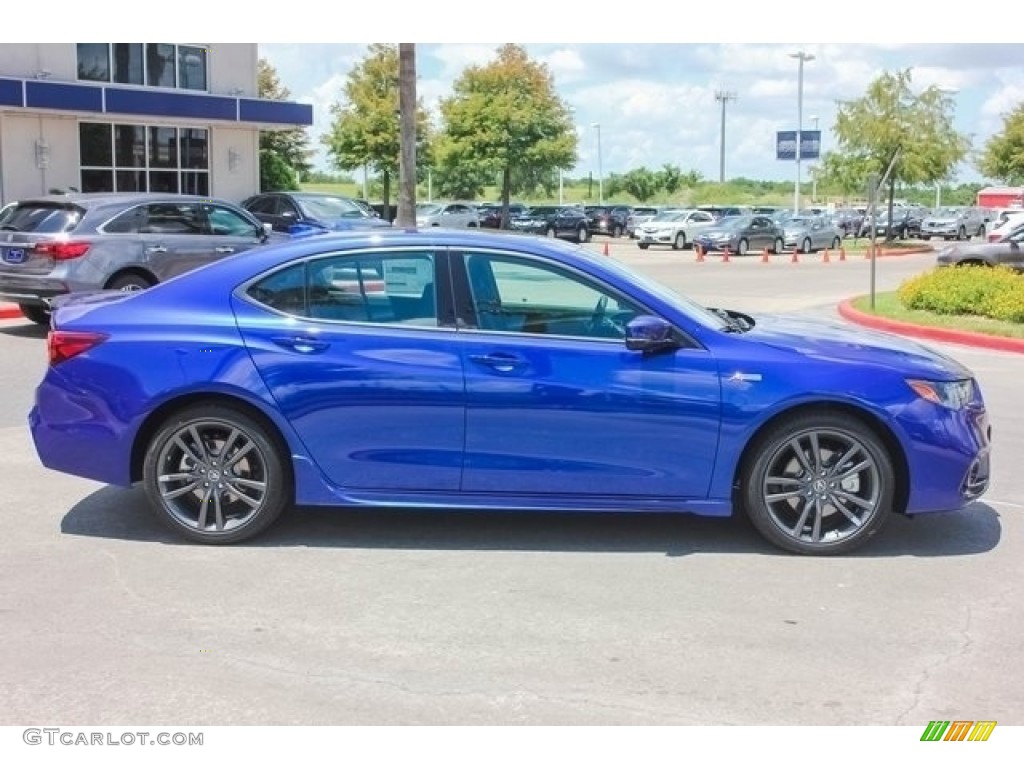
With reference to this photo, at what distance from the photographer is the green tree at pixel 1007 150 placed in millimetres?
47094

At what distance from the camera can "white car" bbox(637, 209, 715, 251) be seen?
1661 inches

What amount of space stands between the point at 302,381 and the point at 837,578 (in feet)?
8.77

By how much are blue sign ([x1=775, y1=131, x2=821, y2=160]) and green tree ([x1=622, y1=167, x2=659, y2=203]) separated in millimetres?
38460

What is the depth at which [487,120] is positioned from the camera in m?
48.4

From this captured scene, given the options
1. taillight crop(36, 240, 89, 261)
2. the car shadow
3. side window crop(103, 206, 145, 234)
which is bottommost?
the car shadow

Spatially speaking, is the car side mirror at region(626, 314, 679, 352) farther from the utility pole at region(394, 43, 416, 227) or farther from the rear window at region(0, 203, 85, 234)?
the utility pole at region(394, 43, 416, 227)

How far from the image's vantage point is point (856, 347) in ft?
18.4

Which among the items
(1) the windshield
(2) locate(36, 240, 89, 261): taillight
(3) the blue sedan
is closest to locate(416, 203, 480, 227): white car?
(1) the windshield

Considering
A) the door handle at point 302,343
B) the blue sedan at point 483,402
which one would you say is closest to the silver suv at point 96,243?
the blue sedan at point 483,402

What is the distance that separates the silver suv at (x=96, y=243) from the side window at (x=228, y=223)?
13 centimetres

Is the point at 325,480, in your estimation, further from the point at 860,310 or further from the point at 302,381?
the point at 860,310

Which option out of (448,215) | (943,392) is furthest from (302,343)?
(448,215)

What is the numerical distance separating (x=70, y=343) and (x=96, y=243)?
7.66 m

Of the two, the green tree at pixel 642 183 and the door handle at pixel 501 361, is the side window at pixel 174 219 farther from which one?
the green tree at pixel 642 183
